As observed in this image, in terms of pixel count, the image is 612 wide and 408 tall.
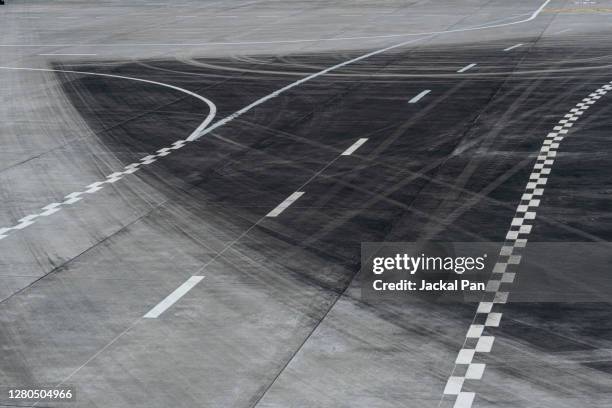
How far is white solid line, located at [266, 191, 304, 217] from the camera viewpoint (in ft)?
90.7

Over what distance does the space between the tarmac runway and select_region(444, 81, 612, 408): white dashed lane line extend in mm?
76

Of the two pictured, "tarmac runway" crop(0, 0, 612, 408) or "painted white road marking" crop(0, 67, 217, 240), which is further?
"painted white road marking" crop(0, 67, 217, 240)

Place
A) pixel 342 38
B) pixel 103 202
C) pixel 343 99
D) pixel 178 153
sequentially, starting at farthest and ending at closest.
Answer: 1. pixel 342 38
2. pixel 343 99
3. pixel 178 153
4. pixel 103 202

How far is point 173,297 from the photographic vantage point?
2180 centimetres

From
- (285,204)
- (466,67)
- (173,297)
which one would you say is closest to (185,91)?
(466,67)

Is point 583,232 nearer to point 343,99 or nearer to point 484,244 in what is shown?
point 484,244

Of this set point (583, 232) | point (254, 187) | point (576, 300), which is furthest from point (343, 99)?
point (576, 300)

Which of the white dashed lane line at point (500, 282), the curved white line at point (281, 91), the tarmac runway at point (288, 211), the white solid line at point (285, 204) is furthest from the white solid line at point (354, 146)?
the white dashed lane line at point (500, 282)

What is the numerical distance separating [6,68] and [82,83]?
7967 mm

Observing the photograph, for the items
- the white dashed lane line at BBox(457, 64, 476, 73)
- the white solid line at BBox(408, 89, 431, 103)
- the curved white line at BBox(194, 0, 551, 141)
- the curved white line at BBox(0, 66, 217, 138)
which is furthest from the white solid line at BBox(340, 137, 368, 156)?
the white dashed lane line at BBox(457, 64, 476, 73)

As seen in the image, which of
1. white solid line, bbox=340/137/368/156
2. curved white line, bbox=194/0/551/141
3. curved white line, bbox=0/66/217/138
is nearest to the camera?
white solid line, bbox=340/137/368/156

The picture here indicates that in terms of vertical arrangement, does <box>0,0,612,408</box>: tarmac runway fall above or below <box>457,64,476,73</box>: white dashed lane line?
above

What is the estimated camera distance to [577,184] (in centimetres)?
2995

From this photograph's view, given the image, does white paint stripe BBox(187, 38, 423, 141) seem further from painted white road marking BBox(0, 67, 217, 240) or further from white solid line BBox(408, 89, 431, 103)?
white solid line BBox(408, 89, 431, 103)
